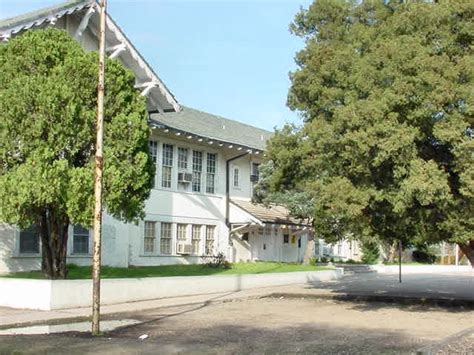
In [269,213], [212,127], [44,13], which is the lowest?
[269,213]

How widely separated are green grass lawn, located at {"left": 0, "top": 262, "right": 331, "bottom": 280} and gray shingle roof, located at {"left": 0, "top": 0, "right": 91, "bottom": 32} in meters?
7.86

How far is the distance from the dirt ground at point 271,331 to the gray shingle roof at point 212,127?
10.9 m

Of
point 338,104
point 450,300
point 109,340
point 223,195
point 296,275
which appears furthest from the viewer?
point 223,195

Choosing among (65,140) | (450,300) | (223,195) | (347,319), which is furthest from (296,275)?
(65,140)

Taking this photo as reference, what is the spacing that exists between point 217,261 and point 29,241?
9.90m

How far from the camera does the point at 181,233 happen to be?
2983 centimetres

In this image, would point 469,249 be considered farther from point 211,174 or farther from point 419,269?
point 419,269

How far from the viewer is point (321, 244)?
4428 centimetres

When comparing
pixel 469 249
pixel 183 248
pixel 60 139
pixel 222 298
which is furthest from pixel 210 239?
pixel 60 139

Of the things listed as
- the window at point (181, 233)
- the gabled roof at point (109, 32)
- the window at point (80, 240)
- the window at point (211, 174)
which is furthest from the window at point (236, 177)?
the window at point (80, 240)

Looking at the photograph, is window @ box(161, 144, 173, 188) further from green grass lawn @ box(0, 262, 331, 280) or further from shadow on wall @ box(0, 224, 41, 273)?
shadow on wall @ box(0, 224, 41, 273)

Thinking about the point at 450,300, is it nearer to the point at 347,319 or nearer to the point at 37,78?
the point at 347,319

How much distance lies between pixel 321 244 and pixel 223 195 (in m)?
14.0

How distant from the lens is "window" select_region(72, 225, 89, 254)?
→ 24.2m
